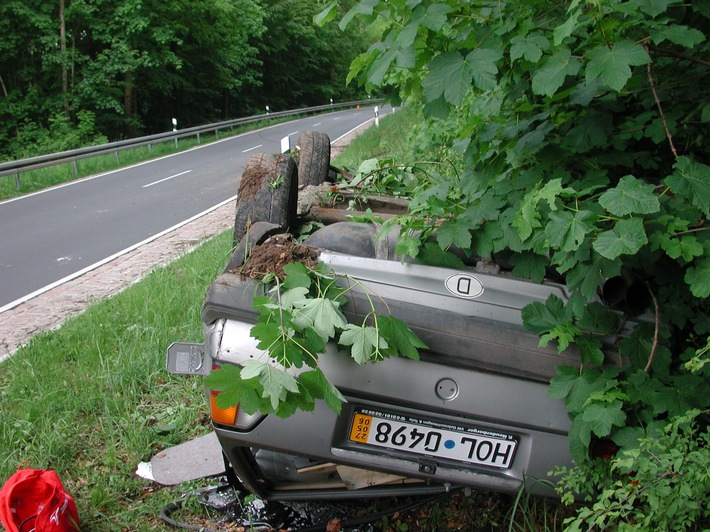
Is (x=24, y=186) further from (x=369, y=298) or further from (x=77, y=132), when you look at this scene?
(x=369, y=298)

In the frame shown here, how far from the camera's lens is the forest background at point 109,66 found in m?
26.7

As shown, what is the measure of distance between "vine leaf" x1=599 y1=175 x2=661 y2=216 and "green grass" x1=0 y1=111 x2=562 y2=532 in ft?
3.85

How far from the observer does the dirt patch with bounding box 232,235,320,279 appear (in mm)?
2617

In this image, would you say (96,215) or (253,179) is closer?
(253,179)

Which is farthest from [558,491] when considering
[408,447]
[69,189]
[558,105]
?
[69,189]

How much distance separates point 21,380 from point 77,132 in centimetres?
2446

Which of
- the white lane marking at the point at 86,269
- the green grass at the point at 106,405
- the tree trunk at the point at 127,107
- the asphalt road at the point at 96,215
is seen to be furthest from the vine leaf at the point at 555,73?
the tree trunk at the point at 127,107

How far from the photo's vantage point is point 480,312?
2.51m

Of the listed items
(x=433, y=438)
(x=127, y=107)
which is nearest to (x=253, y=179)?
(x=433, y=438)

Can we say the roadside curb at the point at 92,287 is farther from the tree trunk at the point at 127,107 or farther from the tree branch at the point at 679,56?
the tree trunk at the point at 127,107

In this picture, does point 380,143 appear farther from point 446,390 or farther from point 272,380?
point 272,380

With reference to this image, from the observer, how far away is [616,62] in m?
2.12

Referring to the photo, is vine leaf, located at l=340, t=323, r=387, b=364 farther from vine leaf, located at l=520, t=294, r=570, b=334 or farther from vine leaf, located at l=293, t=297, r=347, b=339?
vine leaf, located at l=520, t=294, r=570, b=334

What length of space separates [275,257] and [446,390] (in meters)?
0.83
